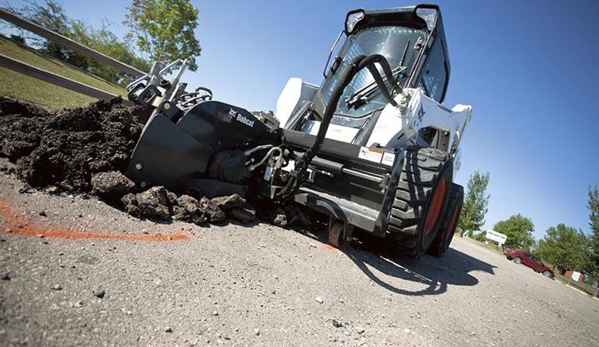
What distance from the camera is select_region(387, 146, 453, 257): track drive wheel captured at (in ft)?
10.5

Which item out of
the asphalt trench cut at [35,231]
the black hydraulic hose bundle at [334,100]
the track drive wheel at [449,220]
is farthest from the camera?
the track drive wheel at [449,220]

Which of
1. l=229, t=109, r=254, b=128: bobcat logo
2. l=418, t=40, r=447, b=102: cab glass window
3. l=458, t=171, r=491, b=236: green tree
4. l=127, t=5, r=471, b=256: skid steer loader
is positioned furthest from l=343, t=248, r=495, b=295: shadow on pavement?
l=458, t=171, r=491, b=236: green tree

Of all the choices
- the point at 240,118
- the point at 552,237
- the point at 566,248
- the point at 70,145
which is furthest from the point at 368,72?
the point at 552,237

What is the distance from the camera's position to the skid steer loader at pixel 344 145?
3.07 m

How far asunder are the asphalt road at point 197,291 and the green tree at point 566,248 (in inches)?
1369

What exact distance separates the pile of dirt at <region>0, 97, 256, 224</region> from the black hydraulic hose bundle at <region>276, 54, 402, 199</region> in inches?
22.8

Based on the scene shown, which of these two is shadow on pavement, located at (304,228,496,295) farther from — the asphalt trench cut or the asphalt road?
the asphalt trench cut

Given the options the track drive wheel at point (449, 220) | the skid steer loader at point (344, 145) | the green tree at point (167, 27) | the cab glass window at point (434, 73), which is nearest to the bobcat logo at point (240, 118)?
the skid steer loader at point (344, 145)

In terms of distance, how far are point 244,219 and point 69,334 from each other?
2.14 m

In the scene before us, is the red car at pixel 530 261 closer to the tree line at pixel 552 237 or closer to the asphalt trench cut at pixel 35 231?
the tree line at pixel 552 237

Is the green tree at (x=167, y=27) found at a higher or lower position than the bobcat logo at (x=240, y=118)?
higher

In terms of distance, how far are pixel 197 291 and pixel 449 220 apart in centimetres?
425

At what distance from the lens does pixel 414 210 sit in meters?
3.18

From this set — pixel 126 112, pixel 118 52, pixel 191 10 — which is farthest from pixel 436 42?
pixel 118 52
